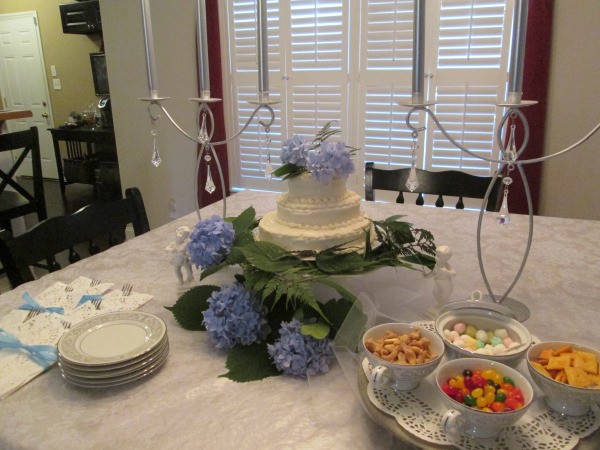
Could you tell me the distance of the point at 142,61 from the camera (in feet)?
10.3

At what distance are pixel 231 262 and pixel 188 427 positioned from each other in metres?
0.33

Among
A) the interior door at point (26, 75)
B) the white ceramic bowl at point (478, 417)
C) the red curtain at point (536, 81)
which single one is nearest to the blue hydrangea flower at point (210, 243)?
the white ceramic bowl at point (478, 417)

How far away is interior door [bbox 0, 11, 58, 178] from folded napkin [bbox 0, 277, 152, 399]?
5.59 metres

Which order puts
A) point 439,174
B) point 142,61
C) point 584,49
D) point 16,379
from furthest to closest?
point 142,61, point 584,49, point 439,174, point 16,379

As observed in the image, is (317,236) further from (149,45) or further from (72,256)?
(72,256)

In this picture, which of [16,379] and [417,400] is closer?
[417,400]

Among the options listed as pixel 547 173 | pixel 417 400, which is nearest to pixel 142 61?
pixel 547 173

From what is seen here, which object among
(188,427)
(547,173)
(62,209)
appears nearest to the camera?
(188,427)

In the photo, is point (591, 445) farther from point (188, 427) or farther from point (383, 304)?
point (188, 427)

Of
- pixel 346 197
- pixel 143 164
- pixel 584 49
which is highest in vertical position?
pixel 584 49

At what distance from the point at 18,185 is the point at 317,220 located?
2.45 metres

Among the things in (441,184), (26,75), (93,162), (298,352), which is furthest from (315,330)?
(26,75)

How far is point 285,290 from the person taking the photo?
86 cm

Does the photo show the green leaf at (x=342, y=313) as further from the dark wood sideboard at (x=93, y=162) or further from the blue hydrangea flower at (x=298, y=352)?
the dark wood sideboard at (x=93, y=162)
